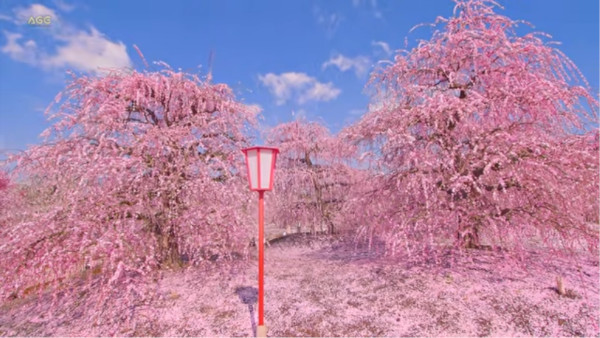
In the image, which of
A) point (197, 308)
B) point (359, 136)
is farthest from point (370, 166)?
point (197, 308)

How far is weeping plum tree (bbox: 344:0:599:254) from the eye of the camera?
600cm

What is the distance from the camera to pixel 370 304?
593 cm

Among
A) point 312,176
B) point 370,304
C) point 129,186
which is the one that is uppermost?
point 312,176

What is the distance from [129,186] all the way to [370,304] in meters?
5.26

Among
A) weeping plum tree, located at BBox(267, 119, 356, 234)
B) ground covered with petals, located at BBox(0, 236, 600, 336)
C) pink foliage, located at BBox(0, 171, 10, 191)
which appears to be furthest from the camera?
pink foliage, located at BBox(0, 171, 10, 191)

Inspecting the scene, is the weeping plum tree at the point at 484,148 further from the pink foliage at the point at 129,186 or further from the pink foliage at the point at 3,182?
the pink foliage at the point at 3,182

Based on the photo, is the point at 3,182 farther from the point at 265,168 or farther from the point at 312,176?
the point at 265,168

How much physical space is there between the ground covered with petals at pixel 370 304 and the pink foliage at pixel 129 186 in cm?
72

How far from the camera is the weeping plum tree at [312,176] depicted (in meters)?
14.3

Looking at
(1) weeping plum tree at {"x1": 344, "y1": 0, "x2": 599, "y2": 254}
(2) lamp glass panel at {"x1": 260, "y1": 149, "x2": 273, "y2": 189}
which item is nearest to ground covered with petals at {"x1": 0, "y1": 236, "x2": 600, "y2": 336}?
(1) weeping plum tree at {"x1": 344, "y1": 0, "x2": 599, "y2": 254}

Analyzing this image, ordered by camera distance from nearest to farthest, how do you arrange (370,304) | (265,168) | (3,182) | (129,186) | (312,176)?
(265,168) → (370,304) → (129,186) → (312,176) → (3,182)

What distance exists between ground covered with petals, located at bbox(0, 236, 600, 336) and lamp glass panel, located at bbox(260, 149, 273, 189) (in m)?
2.40

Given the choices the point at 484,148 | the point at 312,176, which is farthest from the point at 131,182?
the point at 312,176

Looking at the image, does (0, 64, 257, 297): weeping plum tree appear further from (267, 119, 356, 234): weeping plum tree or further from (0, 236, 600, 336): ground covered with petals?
(267, 119, 356, 234): weeping plum tree
